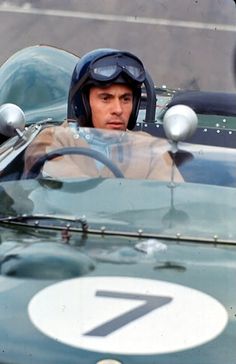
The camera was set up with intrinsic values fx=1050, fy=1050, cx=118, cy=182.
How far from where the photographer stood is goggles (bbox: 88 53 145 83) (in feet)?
13.6

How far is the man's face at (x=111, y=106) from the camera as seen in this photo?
4.10 metres

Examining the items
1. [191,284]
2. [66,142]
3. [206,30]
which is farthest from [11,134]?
[206,30]

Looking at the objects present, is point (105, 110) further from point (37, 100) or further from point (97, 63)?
point (37, 100)

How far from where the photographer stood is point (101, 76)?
13.6ft

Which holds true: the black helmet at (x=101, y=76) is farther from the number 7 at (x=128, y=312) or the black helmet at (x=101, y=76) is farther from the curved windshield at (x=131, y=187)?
the number 7 at (x=128, y=312)

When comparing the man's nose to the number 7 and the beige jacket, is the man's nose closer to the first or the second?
the beige jacket

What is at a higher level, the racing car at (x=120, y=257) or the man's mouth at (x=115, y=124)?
the man's mouth at (x=115, y=124)

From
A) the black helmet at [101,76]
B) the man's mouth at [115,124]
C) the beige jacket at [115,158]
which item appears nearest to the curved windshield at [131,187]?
the beige jacket at [115,158]

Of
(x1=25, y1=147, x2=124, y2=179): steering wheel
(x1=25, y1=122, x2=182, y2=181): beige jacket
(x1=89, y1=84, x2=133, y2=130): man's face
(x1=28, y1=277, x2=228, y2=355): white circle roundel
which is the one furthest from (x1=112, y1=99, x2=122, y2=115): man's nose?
(x1=28, y1=277, x2=228, y2=355): white circle roundel

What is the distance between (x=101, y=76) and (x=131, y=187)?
0.81 meters

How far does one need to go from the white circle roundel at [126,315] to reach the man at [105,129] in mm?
743

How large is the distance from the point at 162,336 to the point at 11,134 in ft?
4.99

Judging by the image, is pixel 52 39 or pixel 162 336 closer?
pixel 162 336

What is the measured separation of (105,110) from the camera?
13.5 feet
